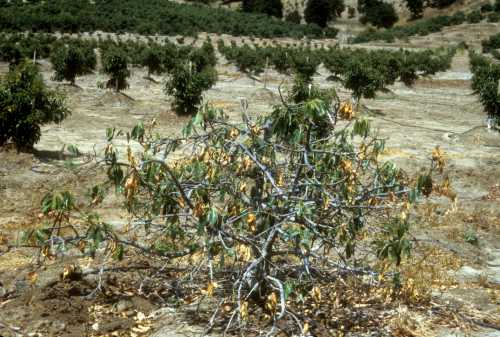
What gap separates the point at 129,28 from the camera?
6031 cm

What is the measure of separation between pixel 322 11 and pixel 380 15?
9446 millimetres

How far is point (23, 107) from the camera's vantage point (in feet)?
37.7

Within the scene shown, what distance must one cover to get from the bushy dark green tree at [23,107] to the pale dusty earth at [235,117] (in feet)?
1.54

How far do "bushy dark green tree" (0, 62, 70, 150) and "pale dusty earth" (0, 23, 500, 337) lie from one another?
1.54 feet

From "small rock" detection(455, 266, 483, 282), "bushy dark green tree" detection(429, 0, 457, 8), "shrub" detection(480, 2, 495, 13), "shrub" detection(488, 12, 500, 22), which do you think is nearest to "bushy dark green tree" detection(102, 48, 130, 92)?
"small rock" detection(455, 266, 483, 282)

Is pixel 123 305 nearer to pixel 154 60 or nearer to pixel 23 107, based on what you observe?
pixel 23 107

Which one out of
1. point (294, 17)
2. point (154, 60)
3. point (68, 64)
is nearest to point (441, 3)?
point (294, 17)

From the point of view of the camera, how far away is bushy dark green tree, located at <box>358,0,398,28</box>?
255 ft

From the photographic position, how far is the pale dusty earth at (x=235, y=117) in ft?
17.5

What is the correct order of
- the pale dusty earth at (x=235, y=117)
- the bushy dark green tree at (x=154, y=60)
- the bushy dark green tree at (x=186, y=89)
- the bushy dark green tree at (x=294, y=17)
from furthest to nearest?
1. the bushy dark green tree at (x=294, y=17)
2. the bushy dark green tree at (x=154, y=60)
3. the bushy dark green tree at (x=186, y=89)
4. the pale dusty earth at (x=235, y=117)

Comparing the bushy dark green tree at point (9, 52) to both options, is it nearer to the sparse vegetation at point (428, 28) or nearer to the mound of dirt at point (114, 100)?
the mound of dirt at point (114, 100)

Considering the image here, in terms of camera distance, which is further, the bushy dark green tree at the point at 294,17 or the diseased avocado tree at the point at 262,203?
the bushy dark green tree at the point at 294,17

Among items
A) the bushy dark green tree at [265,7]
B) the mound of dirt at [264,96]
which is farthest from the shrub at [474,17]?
the mound of dirt at [264,96]

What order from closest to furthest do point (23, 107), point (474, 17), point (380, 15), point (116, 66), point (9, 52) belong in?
point (23, 107) < point (116, 66) < point (9, 52) < point (474, 17) < point (380, 15)
